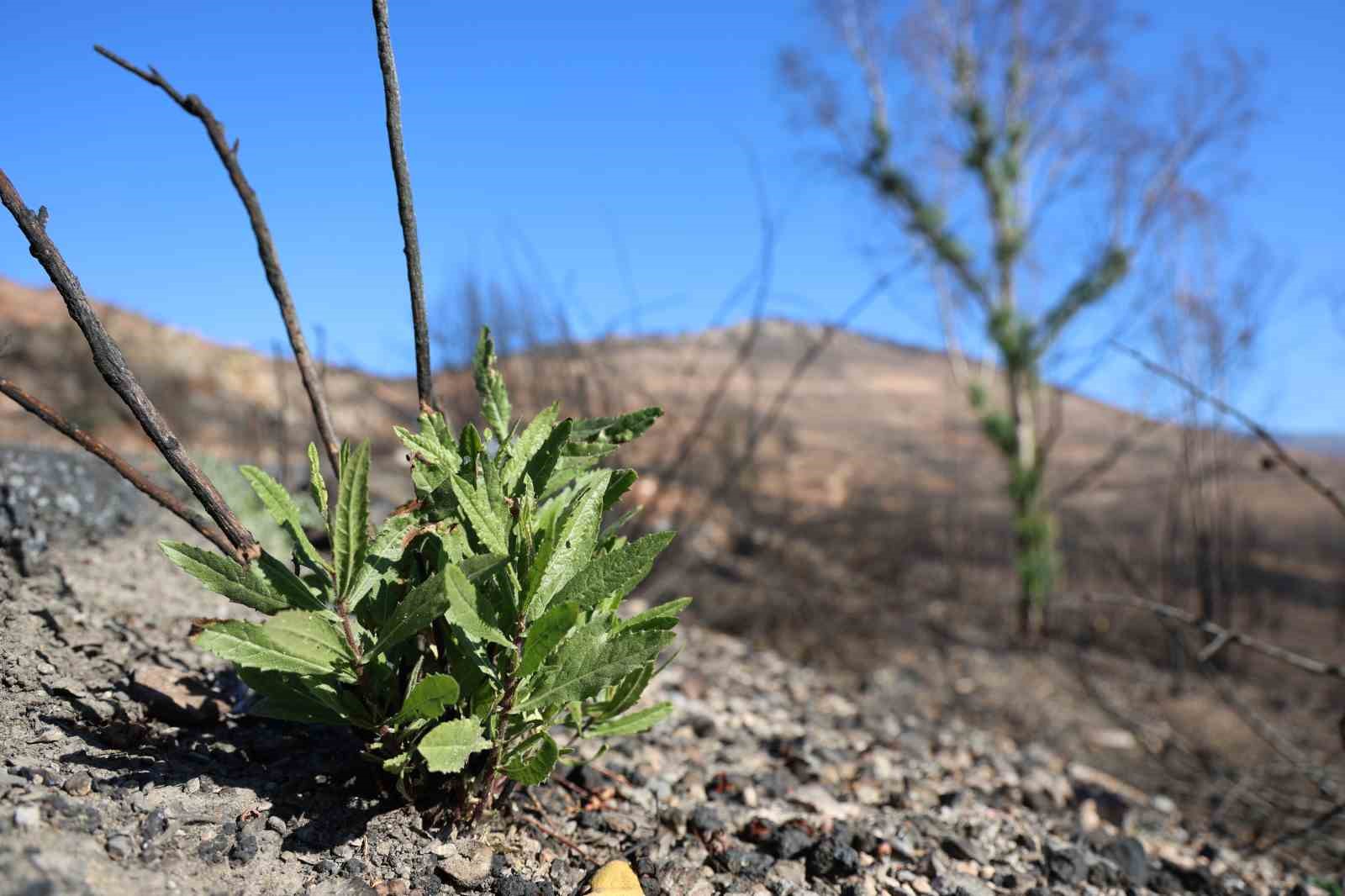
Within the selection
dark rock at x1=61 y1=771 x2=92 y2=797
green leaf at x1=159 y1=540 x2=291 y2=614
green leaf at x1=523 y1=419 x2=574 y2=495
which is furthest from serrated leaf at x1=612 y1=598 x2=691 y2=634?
dark rock at x1=61 y1=771 x2=92 y2=797

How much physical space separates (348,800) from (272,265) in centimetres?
85

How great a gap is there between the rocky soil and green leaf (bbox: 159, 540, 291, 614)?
0.97 ft

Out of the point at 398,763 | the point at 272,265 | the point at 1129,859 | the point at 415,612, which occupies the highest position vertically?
the point at 272,265

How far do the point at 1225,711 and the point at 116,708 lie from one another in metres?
6.08

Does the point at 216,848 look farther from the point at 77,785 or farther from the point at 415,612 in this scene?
the point at 415,612

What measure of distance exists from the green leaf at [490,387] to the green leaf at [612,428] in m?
0.12

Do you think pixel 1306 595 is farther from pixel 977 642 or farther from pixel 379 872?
pixel 379 872

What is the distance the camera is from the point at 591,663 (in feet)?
4.09

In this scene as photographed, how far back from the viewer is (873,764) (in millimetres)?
2371

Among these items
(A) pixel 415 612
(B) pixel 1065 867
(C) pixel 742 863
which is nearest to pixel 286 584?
(A) pixel 415 612

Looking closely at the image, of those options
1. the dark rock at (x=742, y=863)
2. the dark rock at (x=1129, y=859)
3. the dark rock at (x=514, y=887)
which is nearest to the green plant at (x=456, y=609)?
the dark rock at (x=514, y=887)

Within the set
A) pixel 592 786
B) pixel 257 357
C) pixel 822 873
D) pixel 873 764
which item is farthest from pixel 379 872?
pixel 257 357

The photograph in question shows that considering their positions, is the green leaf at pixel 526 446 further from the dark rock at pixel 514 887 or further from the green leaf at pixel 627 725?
the dark rock at pixel 514 887

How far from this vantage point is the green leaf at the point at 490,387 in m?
1.45
